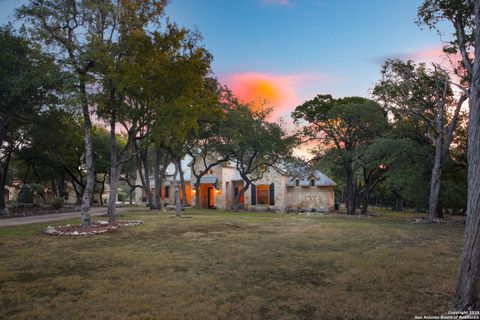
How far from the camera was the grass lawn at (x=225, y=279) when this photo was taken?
4.89 m

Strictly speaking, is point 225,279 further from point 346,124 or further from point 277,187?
point 277,187

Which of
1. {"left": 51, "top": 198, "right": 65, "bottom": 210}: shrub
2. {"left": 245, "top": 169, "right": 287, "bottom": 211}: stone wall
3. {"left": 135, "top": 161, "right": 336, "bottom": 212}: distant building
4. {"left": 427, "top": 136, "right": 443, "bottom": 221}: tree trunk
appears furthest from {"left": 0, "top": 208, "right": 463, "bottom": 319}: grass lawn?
{"left": 135, "top": 161, "right": 336, "bottom": 212}: distant building

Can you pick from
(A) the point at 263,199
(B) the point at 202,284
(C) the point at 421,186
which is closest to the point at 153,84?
(B) the point at 202,284

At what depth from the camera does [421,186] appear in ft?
75.4

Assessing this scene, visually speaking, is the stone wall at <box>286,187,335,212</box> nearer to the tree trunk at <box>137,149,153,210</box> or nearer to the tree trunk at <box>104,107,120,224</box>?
the tree trunk at <box>137,149,153,210</box>

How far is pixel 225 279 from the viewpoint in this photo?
6.52 meters

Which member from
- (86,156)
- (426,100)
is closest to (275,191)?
(426,100)

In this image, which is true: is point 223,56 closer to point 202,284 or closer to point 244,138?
point 244,138

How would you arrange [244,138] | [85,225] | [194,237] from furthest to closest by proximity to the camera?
1. [244,138]
2. [85,225]
3. [194,237]

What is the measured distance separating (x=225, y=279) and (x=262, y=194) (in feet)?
114

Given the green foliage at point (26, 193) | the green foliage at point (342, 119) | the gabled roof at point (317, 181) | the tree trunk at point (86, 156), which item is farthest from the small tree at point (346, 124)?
the green foliage at point (26, 193)

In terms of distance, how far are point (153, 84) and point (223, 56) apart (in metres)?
6.88

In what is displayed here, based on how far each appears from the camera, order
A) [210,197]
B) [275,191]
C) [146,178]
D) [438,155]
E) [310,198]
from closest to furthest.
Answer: [438,155] < [146,178] < [275,191] < [310,198] < [210,197]

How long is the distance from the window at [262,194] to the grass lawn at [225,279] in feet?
96.0
